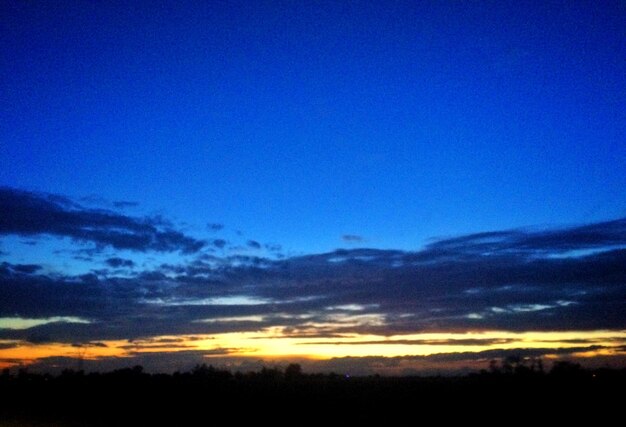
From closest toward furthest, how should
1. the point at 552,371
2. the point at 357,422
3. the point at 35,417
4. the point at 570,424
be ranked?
the point at 570,424
the point at 357,422
the point at 35,417
the point at 552,371

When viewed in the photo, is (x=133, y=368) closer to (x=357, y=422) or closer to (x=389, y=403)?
(x=389, y=403)

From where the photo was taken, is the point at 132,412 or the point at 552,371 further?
the point at 552,371

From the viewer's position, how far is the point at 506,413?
58906 millimetres

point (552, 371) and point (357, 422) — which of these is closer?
point (357, 422)

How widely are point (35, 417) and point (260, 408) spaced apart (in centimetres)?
2321

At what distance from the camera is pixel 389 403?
76.4 meters

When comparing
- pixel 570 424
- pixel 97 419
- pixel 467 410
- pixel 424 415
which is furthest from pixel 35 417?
pixel 570 424

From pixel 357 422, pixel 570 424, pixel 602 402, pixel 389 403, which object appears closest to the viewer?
pixel 570 424

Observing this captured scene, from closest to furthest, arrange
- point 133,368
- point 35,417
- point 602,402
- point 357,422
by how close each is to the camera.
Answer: point 357,422 → point 35,417 → point 602,402 → point 133,368

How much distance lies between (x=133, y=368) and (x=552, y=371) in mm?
125899

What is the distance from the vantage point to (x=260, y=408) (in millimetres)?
67938

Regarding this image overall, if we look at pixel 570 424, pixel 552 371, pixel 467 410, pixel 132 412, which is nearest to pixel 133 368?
pixel 552 371

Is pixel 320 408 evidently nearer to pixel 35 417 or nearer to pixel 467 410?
pixel 467 410

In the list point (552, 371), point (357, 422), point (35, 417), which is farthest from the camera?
point (552, 371)
